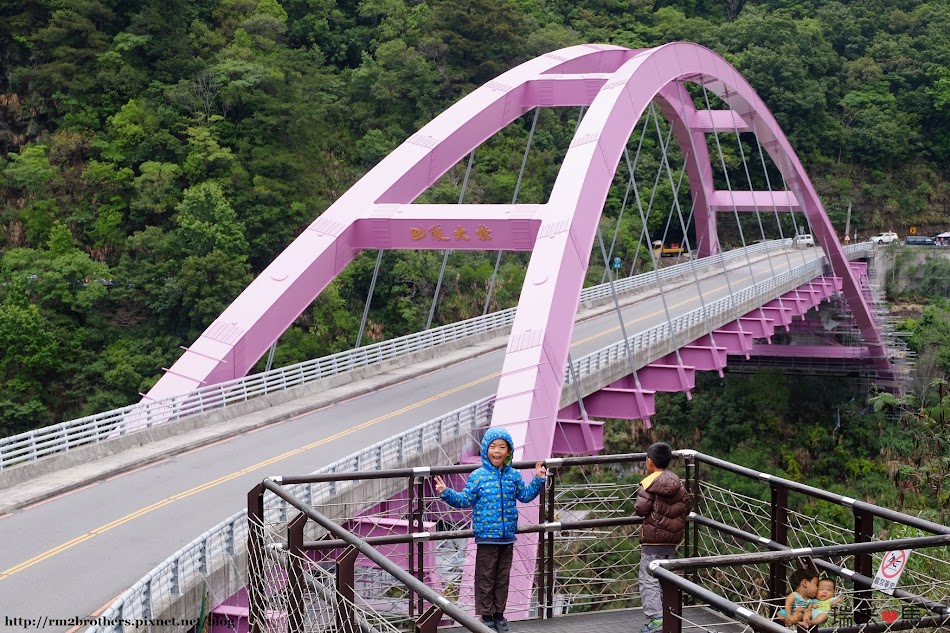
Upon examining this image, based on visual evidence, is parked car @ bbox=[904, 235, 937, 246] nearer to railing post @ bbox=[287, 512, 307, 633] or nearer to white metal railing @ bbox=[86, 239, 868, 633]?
white metal railing @ bbox=[86, 239, 868, 633]

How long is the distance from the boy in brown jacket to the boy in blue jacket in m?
0.66

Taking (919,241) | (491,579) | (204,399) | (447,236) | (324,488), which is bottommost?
(324,488)

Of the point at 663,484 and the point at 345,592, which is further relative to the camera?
the point at 663,484

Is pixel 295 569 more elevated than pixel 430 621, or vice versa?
pixel 430 621

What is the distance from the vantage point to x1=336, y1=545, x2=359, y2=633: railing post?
14.3ft

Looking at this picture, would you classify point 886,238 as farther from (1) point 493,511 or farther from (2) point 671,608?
(2) point 671,608

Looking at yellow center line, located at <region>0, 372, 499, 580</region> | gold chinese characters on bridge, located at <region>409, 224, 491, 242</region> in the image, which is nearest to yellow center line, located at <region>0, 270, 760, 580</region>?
yellow center line, located at <region>0, 372, 499, 580</region>

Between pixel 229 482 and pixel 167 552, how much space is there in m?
2.88

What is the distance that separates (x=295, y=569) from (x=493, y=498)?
1.28m

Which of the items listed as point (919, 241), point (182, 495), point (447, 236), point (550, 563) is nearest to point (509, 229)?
point (447, 236)

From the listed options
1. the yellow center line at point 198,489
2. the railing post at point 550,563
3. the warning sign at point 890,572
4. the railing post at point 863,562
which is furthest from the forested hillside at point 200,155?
the warning sign at point 890,572

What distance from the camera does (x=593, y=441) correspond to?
18.0 m

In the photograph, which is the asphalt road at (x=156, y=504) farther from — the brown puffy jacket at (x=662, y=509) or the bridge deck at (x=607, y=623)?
the brown puffy jacket at (x=662, y=509)

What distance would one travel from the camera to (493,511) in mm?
5875
